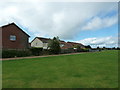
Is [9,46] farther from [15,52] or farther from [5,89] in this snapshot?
[5,89]

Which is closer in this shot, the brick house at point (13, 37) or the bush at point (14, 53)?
the bush at point (14, 53)

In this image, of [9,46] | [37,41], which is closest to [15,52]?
[9,46]

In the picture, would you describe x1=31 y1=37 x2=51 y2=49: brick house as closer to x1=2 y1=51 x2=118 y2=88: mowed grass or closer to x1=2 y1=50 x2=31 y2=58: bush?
x1=2 y1=50 x2=31 y2=58: bush

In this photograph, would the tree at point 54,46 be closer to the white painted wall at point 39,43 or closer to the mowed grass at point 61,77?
the white painted wall at point 39,43

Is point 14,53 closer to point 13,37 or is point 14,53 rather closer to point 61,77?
point 13,37

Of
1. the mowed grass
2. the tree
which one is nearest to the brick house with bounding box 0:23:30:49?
the tree

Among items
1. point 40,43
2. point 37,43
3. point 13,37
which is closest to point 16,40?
point 13,37

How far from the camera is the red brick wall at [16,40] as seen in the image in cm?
2637

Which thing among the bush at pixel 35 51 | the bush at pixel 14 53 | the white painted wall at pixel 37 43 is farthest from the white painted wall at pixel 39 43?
the bush at pixel 14 53

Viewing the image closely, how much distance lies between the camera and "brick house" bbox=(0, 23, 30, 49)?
2633 centimetres

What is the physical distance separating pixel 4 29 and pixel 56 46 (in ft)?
48.9

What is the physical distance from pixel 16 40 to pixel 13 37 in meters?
1.09

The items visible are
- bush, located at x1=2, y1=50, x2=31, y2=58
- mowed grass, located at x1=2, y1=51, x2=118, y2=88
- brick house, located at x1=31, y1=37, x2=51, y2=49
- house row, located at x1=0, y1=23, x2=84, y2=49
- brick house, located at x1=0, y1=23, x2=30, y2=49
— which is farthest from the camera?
brick house, located at x1=31, y1=37, x2=51, y2=49

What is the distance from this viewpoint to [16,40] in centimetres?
2869
